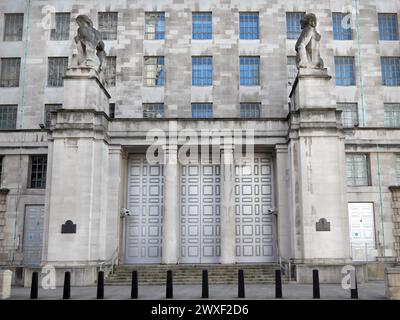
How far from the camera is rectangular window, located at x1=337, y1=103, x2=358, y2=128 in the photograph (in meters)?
32.3

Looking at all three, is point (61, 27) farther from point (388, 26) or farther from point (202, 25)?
point (388, 26)

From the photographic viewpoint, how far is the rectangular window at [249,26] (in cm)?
3303

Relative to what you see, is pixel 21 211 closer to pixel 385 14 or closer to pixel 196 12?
pixel 196 12

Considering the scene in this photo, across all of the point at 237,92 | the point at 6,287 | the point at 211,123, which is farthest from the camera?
the point at 237,92

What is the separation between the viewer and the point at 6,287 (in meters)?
17.1

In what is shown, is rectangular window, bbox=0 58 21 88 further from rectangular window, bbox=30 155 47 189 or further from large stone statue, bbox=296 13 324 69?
large stone statue, bbox=296 13 324 69

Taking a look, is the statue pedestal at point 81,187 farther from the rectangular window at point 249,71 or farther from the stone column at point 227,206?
the rectangular window at point 249,71

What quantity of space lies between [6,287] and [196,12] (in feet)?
75.6

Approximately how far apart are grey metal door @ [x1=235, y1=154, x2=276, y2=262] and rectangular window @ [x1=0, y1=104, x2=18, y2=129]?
620 inches

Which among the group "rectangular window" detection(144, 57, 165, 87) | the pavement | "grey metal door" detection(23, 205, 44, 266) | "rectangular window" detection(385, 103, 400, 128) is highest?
"rectangular window" detection(144, 57, 165, 87)

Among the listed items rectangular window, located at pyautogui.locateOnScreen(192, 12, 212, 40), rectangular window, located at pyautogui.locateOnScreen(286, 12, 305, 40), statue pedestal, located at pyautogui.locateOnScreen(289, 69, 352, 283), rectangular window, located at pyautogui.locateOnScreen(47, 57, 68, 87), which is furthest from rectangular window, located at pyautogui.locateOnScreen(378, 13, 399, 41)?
rectangular window, located at pyautogui.locateOnScreen(47, 57, 68, 87)

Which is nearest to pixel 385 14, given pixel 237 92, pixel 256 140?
pixel 237 92

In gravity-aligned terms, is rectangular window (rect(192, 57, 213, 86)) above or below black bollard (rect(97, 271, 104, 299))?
above

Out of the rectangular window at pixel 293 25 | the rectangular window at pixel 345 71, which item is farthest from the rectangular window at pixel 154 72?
the rectangular window at pixel 345 71
